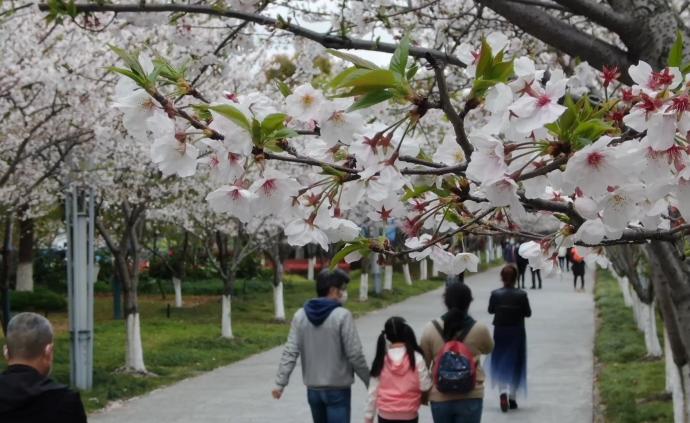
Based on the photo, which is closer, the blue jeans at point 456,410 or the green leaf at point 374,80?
the green leaf at point 374,80

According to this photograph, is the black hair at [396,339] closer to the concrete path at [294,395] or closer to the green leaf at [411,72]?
the concrete path at [294,395]

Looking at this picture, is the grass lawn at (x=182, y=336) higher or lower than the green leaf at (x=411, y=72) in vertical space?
lower

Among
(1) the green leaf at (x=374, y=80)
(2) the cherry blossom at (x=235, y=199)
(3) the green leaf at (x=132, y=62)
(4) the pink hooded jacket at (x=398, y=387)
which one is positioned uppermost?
(3) the green leaf at (x=132, y=62)

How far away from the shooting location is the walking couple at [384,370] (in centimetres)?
707

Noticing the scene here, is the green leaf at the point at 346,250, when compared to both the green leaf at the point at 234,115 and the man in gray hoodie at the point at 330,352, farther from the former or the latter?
the man in gray hoodie at the point at 330,352

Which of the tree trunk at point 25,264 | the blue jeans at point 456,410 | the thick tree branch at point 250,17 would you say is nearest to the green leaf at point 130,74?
the thick tree branch at point 250,17

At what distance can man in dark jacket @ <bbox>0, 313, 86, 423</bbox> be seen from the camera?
413cm

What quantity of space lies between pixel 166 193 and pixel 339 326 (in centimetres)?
939

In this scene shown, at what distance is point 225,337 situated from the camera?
19.4m

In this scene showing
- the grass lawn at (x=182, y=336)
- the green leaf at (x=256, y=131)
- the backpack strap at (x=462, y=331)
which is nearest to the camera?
the green leaf at (x=256, y=131)

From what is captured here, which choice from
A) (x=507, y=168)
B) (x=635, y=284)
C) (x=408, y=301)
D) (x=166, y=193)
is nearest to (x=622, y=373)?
(x=635, y=284)

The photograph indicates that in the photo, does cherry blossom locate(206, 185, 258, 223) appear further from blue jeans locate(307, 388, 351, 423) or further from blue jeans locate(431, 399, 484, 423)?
blue jeans locate(431, 399, 484, 423)

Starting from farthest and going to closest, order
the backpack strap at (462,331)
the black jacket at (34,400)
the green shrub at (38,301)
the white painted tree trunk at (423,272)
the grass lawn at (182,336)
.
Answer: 1. the white painted tree trunk at (423,272)
2. the green shrub at (38,301)
3. the grass lawn at (182,336)
4. the backpack strap at (462,331)
5. the black jacket at (34,400)

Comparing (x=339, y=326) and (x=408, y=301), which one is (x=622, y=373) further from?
(x=408, y=301)
